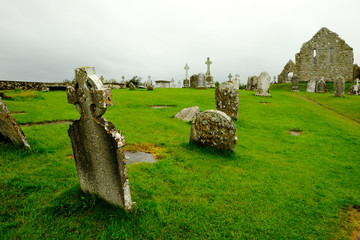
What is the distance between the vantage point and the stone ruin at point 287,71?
144 ft

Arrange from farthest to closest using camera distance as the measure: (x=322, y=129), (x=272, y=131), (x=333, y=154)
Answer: (x=322, y=129) < (x=272, y=131) < (x=333, y=154)

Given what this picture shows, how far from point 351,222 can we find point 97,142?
4669 mm

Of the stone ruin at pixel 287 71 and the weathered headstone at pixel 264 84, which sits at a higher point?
the stone ruin at pixel 287 71

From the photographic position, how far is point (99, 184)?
3453 mm

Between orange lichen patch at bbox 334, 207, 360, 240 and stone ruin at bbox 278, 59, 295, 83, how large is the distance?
44944 millimetres

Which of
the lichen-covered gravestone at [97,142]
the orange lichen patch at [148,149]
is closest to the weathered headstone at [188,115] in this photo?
the orange lichen patch at [148,149]

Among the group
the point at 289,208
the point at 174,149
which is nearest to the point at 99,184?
the point at 174,149

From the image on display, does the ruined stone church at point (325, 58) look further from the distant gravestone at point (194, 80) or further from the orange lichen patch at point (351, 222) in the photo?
the orange lichen patch at point (351, 222)

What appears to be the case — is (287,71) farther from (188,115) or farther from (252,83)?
(188,115)

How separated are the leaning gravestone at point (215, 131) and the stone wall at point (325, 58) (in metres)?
41.5

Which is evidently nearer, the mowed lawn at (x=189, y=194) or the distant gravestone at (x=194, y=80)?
the mowed lawn at (x=189, y=194)

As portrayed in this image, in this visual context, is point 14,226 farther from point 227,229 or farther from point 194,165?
point 194,165

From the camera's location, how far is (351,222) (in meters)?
3.57

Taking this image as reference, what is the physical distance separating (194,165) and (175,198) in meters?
1.57
